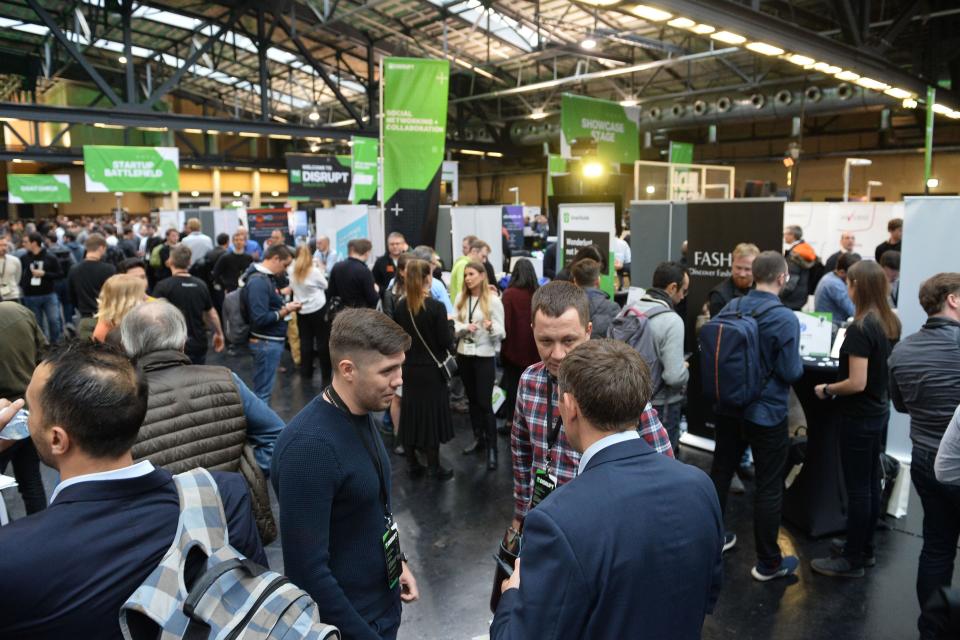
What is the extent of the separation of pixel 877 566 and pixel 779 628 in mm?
888

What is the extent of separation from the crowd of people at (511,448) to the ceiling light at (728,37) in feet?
8.36

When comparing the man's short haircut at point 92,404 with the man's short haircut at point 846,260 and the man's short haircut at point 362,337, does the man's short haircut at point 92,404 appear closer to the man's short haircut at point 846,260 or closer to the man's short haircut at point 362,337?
the man's short haircut at point 362,337

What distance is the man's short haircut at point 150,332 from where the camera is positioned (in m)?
2.14

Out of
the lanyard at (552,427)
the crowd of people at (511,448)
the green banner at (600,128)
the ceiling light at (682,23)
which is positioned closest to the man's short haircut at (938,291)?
the crowd of people at (511,448)

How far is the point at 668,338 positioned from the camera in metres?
3.57

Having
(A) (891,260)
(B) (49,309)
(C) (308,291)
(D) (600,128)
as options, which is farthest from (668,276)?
(B) (49,309)

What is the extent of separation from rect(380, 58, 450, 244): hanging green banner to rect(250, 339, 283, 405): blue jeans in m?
2.10

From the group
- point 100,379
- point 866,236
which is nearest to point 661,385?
point 100,379

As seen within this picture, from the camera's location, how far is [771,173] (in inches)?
744

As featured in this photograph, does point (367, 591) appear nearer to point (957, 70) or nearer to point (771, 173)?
point (957, 70)

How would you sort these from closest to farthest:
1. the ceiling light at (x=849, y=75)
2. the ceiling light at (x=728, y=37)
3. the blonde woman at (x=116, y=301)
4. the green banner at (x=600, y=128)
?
the blonde woman at (x=116, y=301) < the ceiling light at (x=728, y=37) < the ceiling light at (x=849, y=75) < the green banner at (x=600, y=128)

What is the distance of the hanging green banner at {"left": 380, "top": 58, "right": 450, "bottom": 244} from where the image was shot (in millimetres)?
6691

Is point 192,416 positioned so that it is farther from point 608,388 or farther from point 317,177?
point 317,177

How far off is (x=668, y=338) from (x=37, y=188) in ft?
55.3
